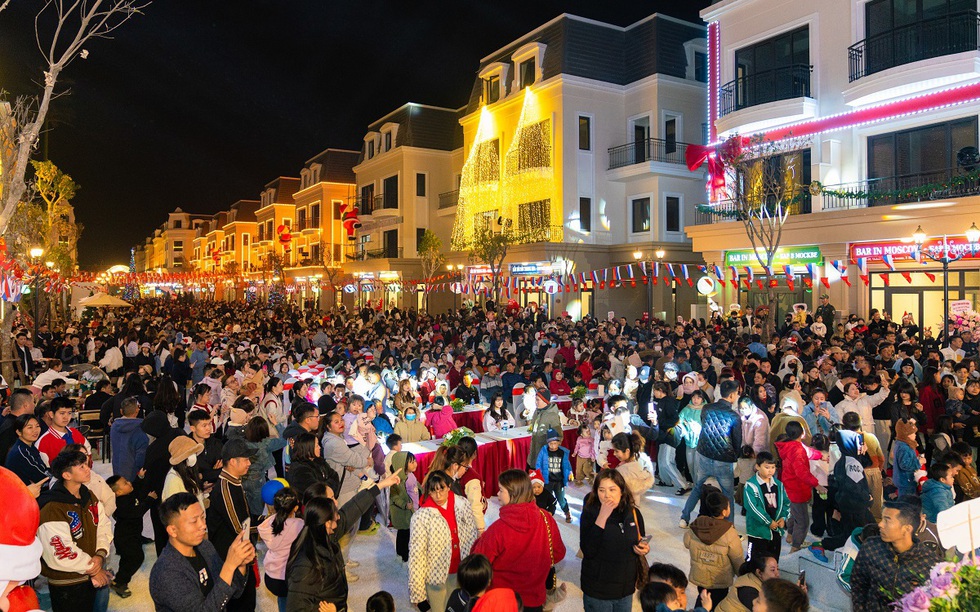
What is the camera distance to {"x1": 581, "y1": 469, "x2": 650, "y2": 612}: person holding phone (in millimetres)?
4473

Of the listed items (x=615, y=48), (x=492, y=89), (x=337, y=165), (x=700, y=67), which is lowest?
(x=700, y=67)

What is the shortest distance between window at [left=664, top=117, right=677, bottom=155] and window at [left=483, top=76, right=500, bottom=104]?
864cm

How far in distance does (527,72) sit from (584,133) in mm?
4273

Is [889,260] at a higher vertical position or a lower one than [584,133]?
lower

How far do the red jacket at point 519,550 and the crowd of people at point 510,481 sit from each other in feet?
0.05

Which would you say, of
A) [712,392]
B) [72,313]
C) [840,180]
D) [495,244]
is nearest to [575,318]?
[495,244]

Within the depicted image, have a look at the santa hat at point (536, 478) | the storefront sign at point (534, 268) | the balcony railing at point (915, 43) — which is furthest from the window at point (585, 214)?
the santa hat at point (536, 478)

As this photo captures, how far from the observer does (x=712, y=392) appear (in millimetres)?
10406

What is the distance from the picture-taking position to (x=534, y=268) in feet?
93.8

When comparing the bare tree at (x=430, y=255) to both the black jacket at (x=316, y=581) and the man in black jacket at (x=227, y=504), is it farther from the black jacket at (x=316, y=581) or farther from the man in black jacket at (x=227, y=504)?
the black jacket at (x=316, y=581)

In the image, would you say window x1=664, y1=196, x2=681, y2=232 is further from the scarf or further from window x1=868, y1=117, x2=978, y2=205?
the scarf

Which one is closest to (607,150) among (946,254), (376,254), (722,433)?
(946,254)

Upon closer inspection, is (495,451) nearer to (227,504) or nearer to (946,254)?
(227,504)

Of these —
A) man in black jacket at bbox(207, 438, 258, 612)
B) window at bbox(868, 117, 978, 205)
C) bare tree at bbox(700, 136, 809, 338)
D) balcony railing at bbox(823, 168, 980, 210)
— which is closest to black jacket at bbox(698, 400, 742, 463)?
man in black jacket at bbox(207, 438, 258, 612)
